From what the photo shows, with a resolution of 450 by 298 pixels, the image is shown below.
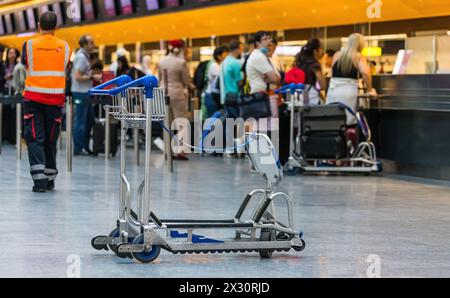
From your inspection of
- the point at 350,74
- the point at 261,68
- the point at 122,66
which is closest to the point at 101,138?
the point at 122,66

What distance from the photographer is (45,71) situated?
10172 mm

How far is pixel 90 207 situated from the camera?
360 inches

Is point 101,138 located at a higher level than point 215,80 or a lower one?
lower

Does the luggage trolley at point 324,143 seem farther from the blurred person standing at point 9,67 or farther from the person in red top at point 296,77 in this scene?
the blurred person standing at point 9,67

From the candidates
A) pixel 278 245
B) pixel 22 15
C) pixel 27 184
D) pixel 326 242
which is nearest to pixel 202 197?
pixel 27 184

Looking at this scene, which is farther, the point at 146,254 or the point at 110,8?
the point at 110,8

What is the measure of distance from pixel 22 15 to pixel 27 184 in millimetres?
28522

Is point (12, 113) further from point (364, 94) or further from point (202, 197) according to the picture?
point (202, 197)

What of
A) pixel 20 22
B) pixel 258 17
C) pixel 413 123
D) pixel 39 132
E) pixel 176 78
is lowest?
pixel 413 123

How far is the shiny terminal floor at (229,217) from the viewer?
6012 mm

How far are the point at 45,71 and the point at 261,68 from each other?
3.42 meters

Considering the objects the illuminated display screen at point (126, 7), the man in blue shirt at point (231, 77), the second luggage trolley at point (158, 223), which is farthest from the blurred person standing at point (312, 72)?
the illuminated display screen at point (126, 7)

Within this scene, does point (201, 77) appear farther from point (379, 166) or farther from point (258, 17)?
point (379, 166)

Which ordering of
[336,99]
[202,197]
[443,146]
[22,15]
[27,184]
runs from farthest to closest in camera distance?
[22,15] → [336,99] → [443,146] → [27,184] → [202,197]
